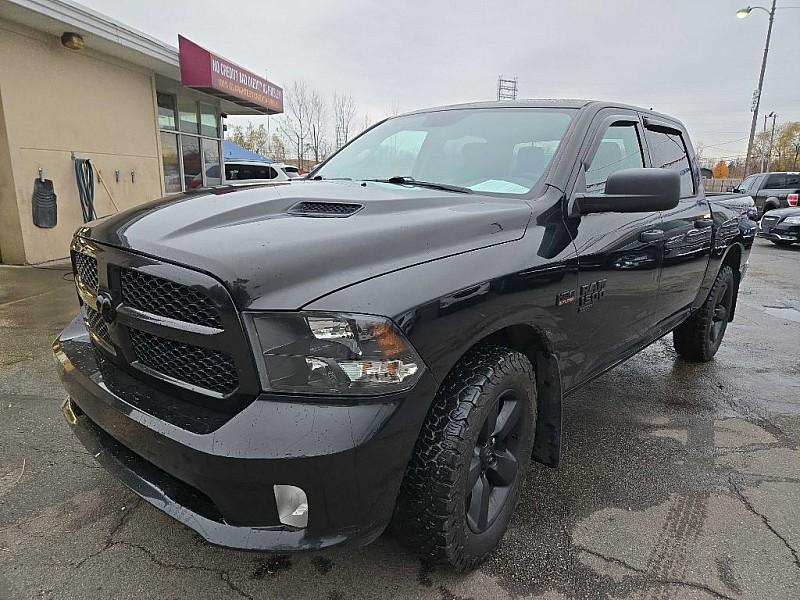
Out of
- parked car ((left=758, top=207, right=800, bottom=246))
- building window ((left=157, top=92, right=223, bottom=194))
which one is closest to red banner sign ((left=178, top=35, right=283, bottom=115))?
building window ((left=157, top=92, right=223, bottom=194))

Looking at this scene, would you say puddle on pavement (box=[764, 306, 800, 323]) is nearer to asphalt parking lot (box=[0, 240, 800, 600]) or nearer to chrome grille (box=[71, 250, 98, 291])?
asphalt parking lot (box=[0, 240, 800, 600])

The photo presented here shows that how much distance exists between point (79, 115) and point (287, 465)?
30.3 feet

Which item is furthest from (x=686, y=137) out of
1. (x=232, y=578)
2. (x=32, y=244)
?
(x=32, y=244)

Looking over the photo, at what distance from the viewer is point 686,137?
4184 millimetres

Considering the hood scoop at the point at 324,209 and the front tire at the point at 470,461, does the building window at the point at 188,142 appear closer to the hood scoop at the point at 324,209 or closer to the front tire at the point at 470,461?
the hood scoop at the point at 324,209

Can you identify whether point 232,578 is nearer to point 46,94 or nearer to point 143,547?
point 143,547

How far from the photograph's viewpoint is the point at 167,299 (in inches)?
66.9

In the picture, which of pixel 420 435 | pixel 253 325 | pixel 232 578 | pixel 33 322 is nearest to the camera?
pixel 253 325

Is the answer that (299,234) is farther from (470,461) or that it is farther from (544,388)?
(544,388)

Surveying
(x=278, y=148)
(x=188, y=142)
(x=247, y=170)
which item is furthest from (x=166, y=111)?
(x=278, y=148)

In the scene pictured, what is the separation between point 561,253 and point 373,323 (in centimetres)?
111

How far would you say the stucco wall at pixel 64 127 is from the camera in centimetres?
757

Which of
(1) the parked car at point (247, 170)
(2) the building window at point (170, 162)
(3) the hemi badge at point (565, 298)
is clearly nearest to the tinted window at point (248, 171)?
(1) the parked car at point (247, 170)

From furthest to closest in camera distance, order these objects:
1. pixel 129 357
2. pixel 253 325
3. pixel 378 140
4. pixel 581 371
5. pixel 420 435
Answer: pixel 378 140, pixel 581 371, pixel 129 357, pixel 420 435, pixel 253 325
